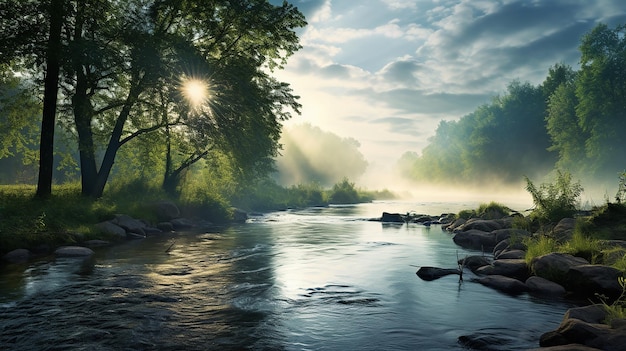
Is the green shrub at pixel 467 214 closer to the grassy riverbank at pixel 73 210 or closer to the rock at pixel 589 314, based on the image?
the grassy riverbank at pixel 73 210

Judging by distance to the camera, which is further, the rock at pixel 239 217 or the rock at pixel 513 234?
the rock at pixel 239 217

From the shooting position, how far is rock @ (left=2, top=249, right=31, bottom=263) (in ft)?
48.6

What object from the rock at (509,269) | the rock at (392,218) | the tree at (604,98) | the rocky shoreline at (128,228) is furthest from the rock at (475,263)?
the tree at (604,98)

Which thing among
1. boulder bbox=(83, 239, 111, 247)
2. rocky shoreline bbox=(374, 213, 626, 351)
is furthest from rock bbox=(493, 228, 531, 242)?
boulder bbox=(83, 239, 111, 247)

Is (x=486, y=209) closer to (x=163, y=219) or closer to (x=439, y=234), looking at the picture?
(x=439, y=234)

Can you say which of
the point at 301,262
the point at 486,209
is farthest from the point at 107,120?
the point at 486,209

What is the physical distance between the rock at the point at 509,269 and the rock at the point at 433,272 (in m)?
1.00

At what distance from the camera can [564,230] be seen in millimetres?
17344

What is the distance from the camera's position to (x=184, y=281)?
40.5ft

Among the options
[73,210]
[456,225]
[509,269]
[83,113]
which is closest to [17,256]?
[73,210]

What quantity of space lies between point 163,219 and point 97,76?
10.1 meters

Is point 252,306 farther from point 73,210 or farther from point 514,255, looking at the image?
point 73,210

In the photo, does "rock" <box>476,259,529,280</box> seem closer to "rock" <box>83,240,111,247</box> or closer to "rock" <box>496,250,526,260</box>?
"rock" <box>496,250,526,260</box>

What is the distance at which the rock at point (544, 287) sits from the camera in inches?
439
